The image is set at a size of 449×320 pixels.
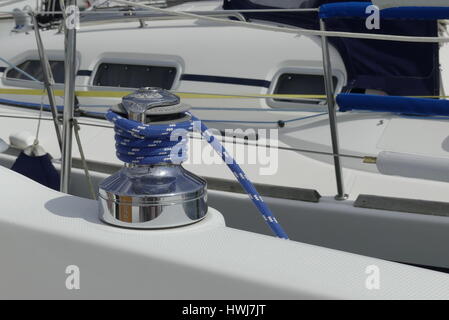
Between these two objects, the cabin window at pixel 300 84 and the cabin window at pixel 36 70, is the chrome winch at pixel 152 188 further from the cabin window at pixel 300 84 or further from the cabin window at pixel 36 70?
the cabin window at pixel 36 70

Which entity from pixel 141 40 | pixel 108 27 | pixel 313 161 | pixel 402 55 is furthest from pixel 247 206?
pixel 108 27

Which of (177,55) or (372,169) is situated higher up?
(177,55)

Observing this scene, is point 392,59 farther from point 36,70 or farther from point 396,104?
point 36,70

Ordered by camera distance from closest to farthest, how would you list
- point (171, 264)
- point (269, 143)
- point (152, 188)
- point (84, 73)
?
point (171, 264)
point (152, 188)
point (269, 143)
point (84, 73)

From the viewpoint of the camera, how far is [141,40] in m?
3.61

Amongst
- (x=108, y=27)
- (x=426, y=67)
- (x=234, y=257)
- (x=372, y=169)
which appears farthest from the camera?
(x=108, y=27)

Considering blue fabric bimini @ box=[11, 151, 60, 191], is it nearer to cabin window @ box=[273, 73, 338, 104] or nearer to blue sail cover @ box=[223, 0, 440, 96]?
cabin window @ box=[273, 73, 338, 104]

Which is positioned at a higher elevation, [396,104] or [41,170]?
[396,104]

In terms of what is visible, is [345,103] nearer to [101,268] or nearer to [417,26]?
[417,26]

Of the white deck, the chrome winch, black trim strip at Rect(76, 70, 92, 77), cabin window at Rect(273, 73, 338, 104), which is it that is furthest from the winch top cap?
black trim strip at Rect(76, 70, 92, 77)

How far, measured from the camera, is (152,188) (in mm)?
1360

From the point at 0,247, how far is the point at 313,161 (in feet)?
5.41

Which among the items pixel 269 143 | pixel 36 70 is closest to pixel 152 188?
pixel 269 143

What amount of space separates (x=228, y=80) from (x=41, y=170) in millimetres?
1053
